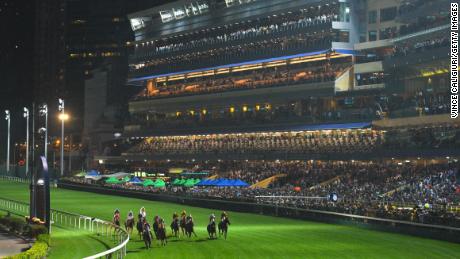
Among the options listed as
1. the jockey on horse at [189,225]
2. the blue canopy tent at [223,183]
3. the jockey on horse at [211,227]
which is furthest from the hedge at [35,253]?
the blue canopy tent at [223,183]

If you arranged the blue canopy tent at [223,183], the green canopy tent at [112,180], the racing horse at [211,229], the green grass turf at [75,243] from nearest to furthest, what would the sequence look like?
the green grass turf at [75,243] < the racing horse at [211,229] < the blue canopy tent at [223,183] < the green canopy tent at [112,180]

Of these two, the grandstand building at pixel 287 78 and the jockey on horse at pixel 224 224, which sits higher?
the grandstand building at pixel 287 78

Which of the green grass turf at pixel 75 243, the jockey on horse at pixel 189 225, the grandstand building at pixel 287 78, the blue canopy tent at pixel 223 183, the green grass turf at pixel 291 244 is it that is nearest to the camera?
the green grass turf at pixel 291 244

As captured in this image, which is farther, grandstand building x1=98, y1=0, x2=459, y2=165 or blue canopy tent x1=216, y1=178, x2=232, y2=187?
grandstand building x1=98, y1=0, x2=459, y2=165

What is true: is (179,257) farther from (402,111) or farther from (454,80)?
(402,111)

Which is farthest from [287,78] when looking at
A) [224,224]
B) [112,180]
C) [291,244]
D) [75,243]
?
[75,243]

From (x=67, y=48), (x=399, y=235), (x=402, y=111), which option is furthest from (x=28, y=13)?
(x=399, y=235)

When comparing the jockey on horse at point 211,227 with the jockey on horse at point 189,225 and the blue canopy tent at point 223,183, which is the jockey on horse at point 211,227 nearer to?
the jockey on horse at point 189,225

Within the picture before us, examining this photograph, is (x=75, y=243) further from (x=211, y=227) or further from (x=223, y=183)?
(x=223, y=183)

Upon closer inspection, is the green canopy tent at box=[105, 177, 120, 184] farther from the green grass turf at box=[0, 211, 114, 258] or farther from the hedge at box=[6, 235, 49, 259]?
the hedge at box=[6, 235, 49, 259]

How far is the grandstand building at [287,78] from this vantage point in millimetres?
57719

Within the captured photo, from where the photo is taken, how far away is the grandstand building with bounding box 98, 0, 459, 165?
5772 centimetres

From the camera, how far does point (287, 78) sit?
75750mm

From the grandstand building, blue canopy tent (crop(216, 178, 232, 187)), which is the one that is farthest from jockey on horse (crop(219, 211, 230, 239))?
blue canopy tent (crop(216, 178, 232, 187))
